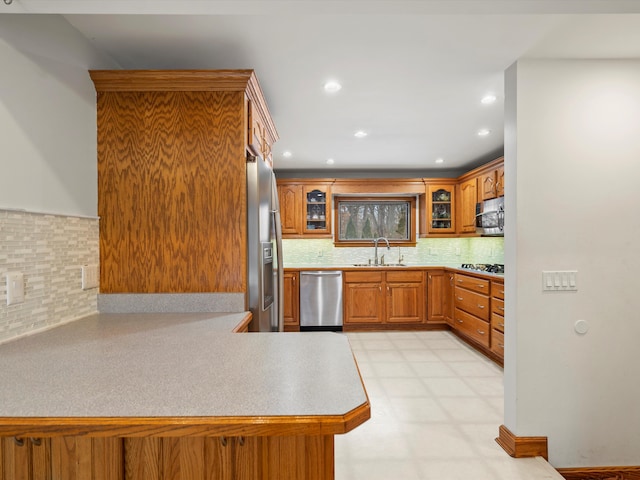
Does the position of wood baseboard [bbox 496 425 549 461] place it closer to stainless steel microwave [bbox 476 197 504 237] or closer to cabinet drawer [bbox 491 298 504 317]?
cabinet drawer [bbox 491 298 504 317]

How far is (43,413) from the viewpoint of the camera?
783 millimetres

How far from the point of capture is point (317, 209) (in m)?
5.45

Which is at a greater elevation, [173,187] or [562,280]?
[173,187]

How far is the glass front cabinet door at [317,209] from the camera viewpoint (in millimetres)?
5395

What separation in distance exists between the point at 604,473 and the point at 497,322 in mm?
1581

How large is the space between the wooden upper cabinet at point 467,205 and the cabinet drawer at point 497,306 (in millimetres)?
1506

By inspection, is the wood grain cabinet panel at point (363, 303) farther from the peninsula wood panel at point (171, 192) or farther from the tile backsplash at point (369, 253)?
the peninsula wood panel at point (171, 192)

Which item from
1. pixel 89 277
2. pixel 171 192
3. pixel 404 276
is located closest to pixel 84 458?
pixel 89 277

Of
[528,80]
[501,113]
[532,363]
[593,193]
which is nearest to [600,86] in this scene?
[528,80]

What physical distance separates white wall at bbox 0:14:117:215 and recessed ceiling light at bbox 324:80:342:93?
135 centimetres

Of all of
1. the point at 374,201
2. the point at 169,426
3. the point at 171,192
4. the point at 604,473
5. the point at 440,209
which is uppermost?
the point at 374,201

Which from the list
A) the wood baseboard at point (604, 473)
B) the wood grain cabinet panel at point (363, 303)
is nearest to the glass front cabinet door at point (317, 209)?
the wood grain cabinet panel at point (363, 303)

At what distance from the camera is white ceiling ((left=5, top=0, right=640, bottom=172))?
129cm

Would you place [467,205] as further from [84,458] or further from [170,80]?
[84,458]
